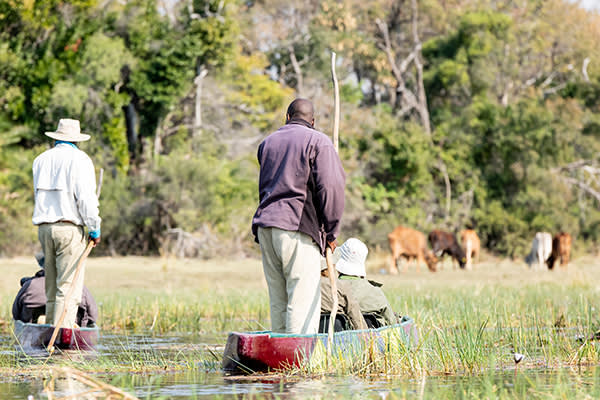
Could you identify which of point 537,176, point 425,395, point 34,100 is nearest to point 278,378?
point 425,395

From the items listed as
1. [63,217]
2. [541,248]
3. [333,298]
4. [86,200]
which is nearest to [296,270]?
[333,298]

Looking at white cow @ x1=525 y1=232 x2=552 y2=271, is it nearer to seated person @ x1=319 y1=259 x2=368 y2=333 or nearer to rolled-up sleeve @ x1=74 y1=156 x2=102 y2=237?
rolled-up sleeve @ x1=74 y1=156 x2=102 y2=237

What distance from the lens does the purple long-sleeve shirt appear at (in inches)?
273

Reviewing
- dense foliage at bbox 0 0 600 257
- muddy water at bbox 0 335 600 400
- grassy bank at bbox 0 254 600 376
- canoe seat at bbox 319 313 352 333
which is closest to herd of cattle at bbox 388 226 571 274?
grassy bank at bbox 0 254 600 376

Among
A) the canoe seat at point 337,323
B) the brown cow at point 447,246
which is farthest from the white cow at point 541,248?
the canoe seat at point 337,323

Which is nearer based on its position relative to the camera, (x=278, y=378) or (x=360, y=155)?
(x=278, y=378)

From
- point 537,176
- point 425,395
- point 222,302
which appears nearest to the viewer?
point 425,395

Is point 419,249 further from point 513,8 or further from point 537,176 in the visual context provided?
point 513,8

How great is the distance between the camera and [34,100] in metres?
28.6

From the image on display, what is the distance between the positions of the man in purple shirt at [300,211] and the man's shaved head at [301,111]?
17cm

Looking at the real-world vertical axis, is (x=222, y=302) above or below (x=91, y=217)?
below

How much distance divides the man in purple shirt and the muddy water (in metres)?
0.76

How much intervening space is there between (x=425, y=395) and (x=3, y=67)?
26.3 metres

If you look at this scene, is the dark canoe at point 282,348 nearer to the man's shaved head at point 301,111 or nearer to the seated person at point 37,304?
the man's shaved head at point 301,111
